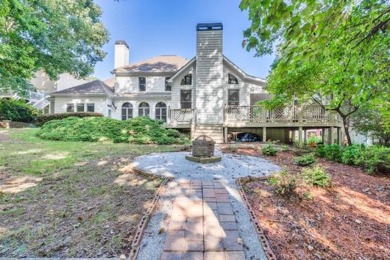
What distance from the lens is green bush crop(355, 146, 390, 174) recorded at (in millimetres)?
5750

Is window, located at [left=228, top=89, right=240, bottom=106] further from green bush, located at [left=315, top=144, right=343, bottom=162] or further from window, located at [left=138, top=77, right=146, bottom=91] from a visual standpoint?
green bush, located at [left=315, top=144, right=343, bottom=162]

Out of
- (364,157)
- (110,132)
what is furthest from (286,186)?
(110,132)

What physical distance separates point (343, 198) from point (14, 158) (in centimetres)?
833

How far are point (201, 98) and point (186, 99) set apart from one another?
1943 mm

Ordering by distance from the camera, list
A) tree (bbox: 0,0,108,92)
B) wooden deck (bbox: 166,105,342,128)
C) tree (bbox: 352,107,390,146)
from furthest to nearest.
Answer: tree (bbox: 352,107,390,146), tree (bbox: 0,0,108,92), wooden deck (bbox: 166,105,342,128)

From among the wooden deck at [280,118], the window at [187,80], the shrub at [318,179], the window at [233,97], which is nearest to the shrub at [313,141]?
the wooden deck at [280,118]

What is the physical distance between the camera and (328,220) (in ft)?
10.5

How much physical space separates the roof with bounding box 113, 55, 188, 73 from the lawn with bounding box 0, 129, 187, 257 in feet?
48.3

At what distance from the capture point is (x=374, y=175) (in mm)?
5645

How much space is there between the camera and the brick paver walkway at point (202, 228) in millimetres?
2271

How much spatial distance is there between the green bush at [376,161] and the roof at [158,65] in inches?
621

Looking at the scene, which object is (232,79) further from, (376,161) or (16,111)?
(16,111)

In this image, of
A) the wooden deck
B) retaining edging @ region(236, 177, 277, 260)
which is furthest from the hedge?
the wooden deck

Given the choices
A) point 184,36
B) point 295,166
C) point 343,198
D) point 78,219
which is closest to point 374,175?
point 295,166
